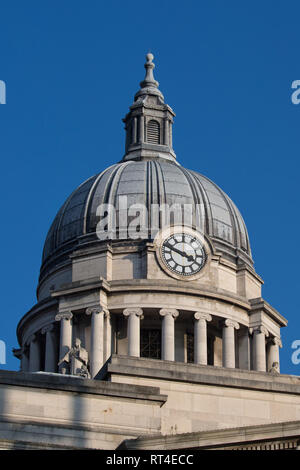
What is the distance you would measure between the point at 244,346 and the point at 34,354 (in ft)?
41.5

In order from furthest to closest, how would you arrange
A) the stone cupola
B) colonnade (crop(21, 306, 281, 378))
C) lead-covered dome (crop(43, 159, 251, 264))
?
the stone cupola
lead-covered dome (crop(43, 159, 251, 264))
colonnade (crop(21, 306, 281, 378))

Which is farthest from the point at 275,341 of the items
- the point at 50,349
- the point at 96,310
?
the point at 50,349

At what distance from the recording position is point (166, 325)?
83.4 m

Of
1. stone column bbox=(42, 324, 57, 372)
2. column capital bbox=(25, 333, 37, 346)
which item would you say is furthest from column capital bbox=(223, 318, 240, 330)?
column capital bbox=(25, 333, 37, 346)

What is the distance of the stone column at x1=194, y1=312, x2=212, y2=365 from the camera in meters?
82.7

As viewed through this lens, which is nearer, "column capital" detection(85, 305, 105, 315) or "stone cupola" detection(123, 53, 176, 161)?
"column capital" detection(85, 305, 105, 315)

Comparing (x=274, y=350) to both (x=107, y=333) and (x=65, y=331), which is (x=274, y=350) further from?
(x=65, y=331)

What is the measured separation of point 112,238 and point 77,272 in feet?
9.74

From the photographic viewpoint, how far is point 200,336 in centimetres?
8369

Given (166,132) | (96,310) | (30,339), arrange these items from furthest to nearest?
1. (166,132)
2. (30,339)
3. (96,310)

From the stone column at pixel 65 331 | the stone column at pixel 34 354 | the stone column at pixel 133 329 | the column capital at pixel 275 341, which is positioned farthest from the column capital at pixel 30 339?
the column capital at pixel 275 341

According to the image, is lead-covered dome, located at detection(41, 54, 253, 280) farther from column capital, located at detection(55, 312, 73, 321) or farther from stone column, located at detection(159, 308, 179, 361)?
stone column, located at detection(159, 308, 179, 361)

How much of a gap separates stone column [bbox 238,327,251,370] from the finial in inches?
917
